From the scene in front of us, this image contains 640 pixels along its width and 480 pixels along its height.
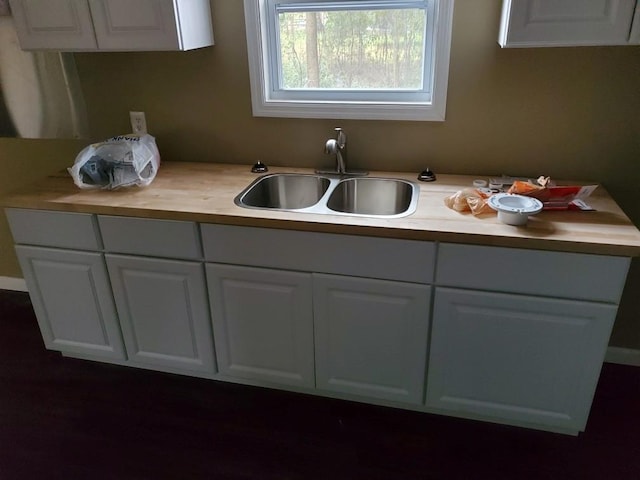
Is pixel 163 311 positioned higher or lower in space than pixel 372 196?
lower

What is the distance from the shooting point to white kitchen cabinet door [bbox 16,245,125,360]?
1.99 metres

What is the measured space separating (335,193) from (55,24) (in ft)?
4.21

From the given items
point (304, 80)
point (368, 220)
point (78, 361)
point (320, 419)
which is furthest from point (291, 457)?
point (304, 80)

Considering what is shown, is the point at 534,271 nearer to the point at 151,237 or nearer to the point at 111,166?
the point at 151,237

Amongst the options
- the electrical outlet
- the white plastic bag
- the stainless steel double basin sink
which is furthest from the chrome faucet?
the electrical outlet

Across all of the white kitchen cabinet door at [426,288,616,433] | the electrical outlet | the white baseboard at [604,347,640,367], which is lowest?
the white baseboard at [604,347,640,367]

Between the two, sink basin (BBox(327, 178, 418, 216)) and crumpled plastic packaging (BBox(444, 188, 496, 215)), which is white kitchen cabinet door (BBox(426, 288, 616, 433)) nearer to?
crumpled plastic packaging (BBox(444, 188, 496, 215))

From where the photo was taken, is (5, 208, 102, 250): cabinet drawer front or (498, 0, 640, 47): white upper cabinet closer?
(498, 0, 640, 47): white upper cabinet

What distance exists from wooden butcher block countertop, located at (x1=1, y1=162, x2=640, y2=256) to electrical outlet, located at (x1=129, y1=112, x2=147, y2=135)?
0.31 m

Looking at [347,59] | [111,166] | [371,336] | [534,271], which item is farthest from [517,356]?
[111,166]

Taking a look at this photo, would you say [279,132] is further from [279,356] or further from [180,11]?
[279,356]

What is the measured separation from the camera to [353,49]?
2.03m

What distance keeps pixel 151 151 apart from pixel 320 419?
4.36 feet

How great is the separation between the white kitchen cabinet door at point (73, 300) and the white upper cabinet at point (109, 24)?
84 centimetres
